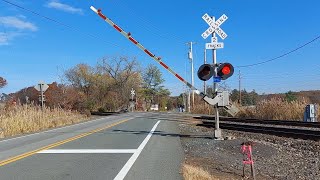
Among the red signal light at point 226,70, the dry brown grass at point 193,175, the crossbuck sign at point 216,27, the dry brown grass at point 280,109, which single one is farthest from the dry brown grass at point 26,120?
the dry brown grass at point 280,109

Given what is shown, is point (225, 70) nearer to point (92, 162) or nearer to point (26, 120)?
point (92, 162)

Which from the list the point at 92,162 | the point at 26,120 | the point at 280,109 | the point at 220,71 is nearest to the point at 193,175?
the point at 92,162

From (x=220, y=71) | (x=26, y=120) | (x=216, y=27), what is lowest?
(x=26, y=120)

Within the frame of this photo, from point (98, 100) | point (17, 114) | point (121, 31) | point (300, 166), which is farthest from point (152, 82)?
point (300, 166)

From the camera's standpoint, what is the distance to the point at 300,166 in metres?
13.0

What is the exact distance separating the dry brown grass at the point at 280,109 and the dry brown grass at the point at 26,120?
59.6 ft

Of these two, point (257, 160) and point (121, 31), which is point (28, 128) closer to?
point (121, 31)

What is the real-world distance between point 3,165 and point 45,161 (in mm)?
1189

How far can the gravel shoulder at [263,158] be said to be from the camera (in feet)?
38.2

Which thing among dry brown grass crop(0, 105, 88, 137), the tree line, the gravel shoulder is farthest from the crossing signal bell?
the tree line

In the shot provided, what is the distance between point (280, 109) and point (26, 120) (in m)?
21.5

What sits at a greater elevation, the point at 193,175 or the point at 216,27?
the point at 216,27

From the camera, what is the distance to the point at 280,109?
37.2 m

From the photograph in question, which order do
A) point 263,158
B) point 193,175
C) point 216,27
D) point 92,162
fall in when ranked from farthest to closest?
point 216,27 → point 263,158 → point 92,162 → point 193,175
